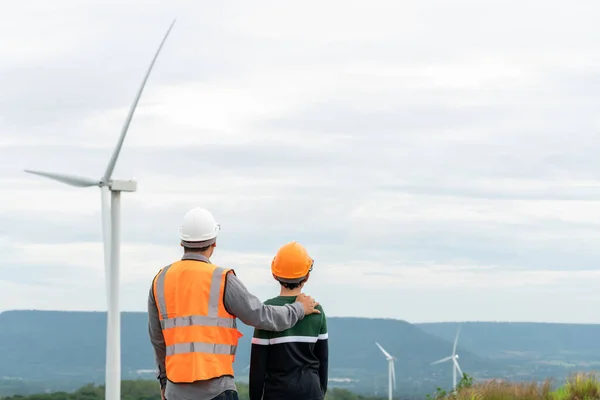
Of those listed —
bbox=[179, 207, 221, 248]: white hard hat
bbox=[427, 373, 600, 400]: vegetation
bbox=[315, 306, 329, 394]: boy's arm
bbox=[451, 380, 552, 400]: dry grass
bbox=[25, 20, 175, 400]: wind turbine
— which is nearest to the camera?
bbox=[179, 207, 221, 248]: white hard hat

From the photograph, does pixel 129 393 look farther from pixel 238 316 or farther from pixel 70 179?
pixel 238 316

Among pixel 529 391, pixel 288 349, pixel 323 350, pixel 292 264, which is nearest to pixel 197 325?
pixel 288 349

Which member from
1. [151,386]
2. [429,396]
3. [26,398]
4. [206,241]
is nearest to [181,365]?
[206,241]

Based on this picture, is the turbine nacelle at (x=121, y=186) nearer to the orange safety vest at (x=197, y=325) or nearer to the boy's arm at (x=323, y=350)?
the boy's arm at (x=323, y=350)

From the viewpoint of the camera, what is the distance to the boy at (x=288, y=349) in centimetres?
960

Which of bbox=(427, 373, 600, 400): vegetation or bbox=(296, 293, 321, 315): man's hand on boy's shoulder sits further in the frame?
bbox=(427, 373, 600, 400): vegetation

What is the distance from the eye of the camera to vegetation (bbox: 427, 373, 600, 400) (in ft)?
67.8

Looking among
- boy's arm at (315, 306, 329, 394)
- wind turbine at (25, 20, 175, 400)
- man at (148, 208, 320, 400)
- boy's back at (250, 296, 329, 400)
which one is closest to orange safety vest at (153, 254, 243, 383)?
man at (148, 208, 320, 400)

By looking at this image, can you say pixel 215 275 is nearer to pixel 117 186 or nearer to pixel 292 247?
pixel 292 247

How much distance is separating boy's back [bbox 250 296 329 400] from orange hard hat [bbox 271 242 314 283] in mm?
188

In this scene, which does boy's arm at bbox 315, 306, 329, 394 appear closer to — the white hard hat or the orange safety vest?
the orange safety vest

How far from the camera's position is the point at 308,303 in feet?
31.4

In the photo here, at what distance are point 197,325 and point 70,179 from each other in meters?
17.6

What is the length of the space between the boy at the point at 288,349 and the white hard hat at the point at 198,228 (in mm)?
657
